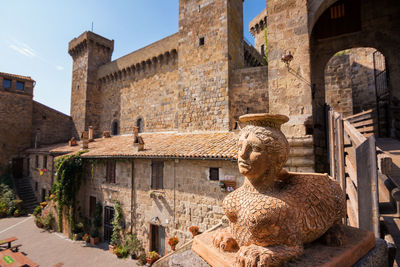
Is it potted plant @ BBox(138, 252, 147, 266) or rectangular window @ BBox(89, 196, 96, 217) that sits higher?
rectangular window @ BBox(89, 196, 96, 217)

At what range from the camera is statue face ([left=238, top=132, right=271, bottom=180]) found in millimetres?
1748

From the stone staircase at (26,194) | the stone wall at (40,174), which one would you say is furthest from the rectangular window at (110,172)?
the stone staircase at (26,194)

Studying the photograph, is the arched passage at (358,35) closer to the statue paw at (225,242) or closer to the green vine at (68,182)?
the statue paw at (225,242)

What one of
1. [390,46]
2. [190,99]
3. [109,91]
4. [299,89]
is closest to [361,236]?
[299,89]

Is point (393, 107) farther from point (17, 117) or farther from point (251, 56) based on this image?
point (17, 117)

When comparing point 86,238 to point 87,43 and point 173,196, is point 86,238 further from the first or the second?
point 87,43

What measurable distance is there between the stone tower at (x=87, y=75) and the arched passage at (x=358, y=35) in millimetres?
20909

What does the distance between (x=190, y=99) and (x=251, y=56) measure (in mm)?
6163

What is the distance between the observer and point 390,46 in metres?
7.98

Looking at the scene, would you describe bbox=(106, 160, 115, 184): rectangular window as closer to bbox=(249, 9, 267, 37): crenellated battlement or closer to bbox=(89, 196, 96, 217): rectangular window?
bbox=(89, 196, 96, 217): rectangular window

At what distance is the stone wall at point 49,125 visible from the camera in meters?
22.8

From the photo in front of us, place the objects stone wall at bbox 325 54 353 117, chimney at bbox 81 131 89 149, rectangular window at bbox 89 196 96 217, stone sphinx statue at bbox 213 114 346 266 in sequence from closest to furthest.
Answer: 1. stone sphinx statue at bbox 213 114 346 266
2. stone wall at bbox 325 54 353 117
3. rectangular window at bbox 89 196 96 217
4. chimney at bbox 81 131 89 149

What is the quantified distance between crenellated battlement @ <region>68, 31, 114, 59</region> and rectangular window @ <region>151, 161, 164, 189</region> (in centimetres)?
1905

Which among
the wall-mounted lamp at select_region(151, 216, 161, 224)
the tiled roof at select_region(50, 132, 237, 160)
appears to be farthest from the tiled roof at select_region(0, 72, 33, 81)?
the wall-mounted lamp at select_region(151, 216, 161, 224)
